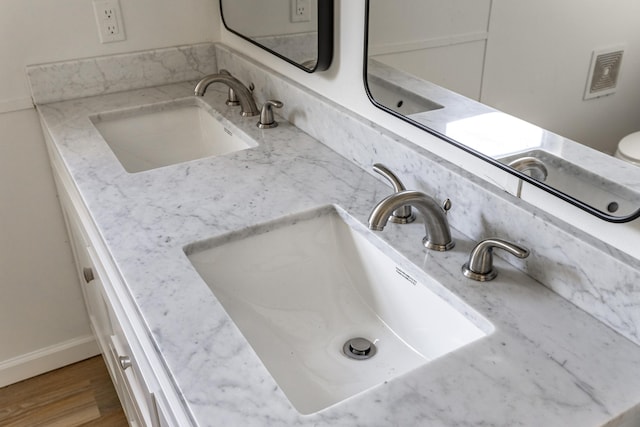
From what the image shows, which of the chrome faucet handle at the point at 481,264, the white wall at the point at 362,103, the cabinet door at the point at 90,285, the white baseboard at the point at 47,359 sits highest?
the white wall at the point at 362,103

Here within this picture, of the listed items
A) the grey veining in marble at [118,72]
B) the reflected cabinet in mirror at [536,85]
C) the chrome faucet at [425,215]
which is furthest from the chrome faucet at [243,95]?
the chrome faucet at [425,215]

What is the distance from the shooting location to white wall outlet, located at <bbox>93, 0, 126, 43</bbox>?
1717mm

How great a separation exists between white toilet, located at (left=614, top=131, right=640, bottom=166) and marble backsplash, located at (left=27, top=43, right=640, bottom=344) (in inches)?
5.0

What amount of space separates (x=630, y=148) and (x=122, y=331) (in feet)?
3.03

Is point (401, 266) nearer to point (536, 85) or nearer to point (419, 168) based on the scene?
point (419, 168)

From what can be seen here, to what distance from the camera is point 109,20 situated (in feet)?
5.72

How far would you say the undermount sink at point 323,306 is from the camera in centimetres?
99

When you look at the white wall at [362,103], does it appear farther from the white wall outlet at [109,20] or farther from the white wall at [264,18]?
the white wall outlet at [109,20]

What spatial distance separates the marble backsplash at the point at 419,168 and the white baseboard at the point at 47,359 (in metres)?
0.85

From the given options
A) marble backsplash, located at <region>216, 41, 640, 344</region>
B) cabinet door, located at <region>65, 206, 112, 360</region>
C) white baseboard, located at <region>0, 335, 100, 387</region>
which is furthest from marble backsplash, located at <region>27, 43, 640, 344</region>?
white baseboard, located at <region>0, 335, 100, 387</region>

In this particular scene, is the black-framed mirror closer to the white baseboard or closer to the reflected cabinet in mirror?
the reflected cabinet in mirror

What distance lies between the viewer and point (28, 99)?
1.71 m

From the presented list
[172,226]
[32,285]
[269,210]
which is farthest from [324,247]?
[32,285]

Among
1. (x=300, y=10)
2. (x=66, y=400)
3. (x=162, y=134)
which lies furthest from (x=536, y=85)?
(x=66, y=400)
